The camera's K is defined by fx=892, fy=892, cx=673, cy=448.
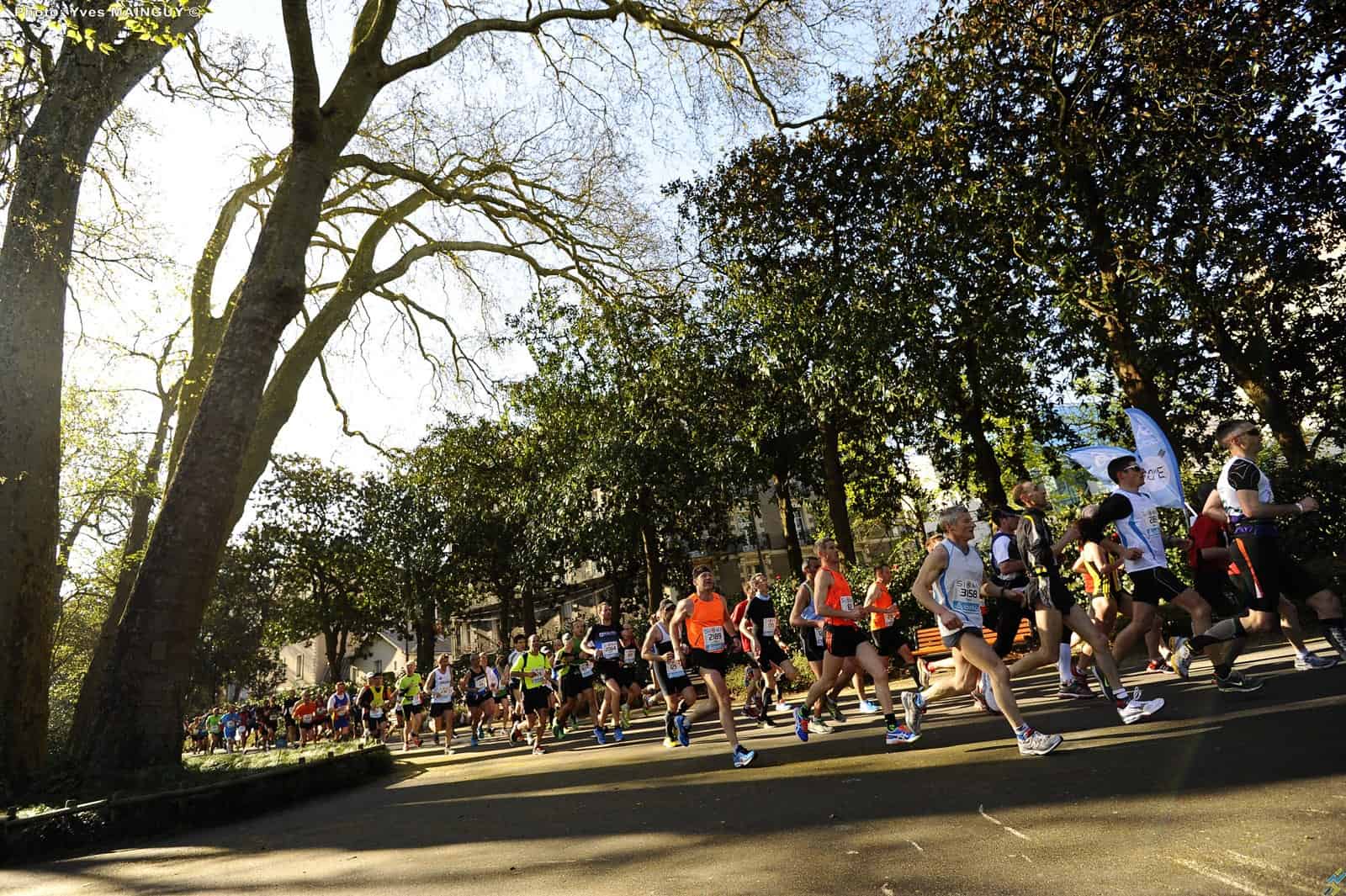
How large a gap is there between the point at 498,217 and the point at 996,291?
9760 millimetres

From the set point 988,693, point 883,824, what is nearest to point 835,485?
point 988,693

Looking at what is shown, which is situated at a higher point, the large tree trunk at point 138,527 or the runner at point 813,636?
the large tree trunk at point 138,527

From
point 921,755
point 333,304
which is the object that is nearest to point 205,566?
point 333,304

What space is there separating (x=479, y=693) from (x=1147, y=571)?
14348 millimetres

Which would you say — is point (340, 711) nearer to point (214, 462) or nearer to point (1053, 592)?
point (214, 462)

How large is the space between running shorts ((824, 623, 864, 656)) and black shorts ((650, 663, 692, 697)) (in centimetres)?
327

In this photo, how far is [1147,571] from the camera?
8.08 m

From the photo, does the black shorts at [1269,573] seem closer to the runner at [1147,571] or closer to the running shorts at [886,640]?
the runner at [1147,571]

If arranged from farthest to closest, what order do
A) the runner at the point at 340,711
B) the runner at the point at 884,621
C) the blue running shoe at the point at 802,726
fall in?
1. the runner at the point at 340,711
2. the runner at the point at 884,621
3. the blue running shoe at the point at 802,726

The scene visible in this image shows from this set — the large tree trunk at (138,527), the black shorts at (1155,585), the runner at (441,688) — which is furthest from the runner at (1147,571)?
the runner at (441,688)

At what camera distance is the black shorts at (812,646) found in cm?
1086

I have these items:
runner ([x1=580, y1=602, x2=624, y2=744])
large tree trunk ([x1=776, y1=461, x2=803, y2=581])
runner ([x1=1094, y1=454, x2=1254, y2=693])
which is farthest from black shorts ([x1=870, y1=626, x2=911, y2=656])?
large tree trunk ([x1=776, y1=461, x2=803, y2=581])

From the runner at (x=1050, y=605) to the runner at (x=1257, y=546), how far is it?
120cm

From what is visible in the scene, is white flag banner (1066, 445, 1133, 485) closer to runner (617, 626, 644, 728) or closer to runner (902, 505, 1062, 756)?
runner (902, 505, 1062, 756)
